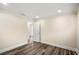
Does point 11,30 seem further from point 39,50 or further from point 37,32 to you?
point 39,50

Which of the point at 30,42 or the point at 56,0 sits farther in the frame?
the point at 30,42

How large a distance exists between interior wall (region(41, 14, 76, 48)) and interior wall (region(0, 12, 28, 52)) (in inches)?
15.4

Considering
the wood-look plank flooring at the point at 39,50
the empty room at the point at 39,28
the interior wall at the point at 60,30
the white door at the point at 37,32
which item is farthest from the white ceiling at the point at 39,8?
the wood-look plank flooring at the point at 39,50

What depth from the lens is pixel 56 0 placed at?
4.24ft

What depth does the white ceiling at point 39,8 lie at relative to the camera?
1293mm

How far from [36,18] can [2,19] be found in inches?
23.8

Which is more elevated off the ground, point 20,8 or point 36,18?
point 20,8

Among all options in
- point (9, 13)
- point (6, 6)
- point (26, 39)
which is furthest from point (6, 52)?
point (6, 6)

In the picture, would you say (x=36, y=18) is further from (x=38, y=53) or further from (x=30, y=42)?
(x=38, y=53)

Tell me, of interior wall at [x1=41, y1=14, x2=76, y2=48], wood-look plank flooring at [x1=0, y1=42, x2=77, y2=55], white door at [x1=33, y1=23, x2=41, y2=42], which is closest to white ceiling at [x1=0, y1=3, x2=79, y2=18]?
interior wall at [x1=41, y1=14, x2=76, y2=48]

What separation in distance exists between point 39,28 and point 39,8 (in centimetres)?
39

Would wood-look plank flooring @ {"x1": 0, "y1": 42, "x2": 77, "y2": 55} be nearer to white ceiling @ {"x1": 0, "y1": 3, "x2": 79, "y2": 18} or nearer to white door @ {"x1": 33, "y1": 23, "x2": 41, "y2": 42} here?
white door @ {"x1": 33, "y1": 23, "x2": 41, "y2": 42}

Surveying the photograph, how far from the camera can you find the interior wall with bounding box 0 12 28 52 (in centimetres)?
129
